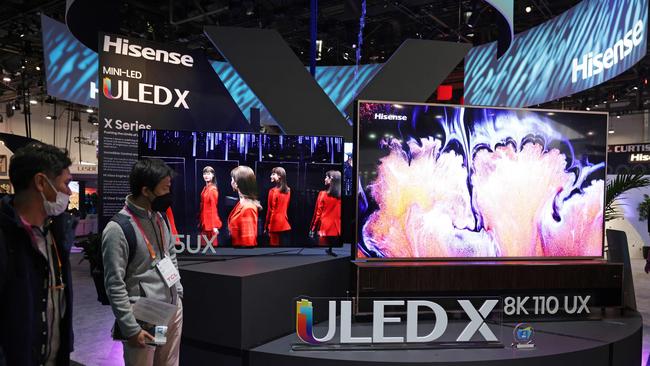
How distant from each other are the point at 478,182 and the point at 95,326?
3875 millimetres

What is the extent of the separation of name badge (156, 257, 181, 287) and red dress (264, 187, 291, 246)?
5.15ft

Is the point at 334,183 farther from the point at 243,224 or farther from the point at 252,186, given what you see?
the point at 243,224

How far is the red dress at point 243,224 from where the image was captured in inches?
149

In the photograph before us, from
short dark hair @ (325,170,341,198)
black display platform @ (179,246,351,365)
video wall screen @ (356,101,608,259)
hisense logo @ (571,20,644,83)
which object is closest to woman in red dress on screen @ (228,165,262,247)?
black display platform @ (179,246,351,365)

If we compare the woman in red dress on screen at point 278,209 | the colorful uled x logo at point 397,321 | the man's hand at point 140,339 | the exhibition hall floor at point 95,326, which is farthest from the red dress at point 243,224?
the man's hand at point 140,339

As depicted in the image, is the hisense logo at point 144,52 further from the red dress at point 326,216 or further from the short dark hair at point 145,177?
the short dark hair at point 145,177

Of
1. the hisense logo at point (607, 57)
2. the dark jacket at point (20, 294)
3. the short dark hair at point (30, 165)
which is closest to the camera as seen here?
the dark jacket at point (20, 294)

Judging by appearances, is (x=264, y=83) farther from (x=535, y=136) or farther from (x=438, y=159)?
(x=535, y=136)

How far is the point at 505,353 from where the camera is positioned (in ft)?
9.79

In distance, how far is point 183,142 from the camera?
3.68m

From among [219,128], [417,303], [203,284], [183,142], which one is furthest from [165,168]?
[219,128]

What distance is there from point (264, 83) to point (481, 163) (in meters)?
Answer: 2.53

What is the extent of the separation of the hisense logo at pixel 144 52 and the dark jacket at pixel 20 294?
3.88 metres

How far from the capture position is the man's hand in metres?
2.04
